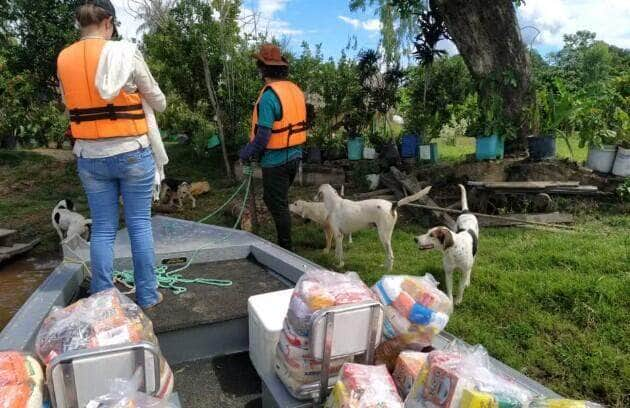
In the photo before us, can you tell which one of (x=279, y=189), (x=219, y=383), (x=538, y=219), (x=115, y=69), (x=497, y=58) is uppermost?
(x=497, y=58)

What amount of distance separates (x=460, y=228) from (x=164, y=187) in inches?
226

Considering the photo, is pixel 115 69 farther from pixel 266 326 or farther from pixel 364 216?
pixel 364 216

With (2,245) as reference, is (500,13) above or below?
above

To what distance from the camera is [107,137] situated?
264cm

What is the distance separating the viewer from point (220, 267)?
13.2 feet

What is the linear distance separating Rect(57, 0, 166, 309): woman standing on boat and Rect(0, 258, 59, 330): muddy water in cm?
243

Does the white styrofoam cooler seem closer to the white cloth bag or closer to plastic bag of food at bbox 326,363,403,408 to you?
plastic bag of food at bbox 326,363,403,408

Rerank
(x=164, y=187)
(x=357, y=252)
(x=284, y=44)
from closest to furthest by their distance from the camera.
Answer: (x=357, y=252) < (x=164, y=187) < (x=284, y=44)

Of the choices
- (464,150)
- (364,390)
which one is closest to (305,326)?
(364,390)

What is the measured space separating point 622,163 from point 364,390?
22.5 ft

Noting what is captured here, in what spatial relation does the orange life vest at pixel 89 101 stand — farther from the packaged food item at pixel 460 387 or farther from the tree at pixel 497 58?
Result: the tree at pixel 497 58

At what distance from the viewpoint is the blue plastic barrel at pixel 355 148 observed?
29.6 feet

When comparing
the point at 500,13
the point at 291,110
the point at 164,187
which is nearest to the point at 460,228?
the point at 291,110

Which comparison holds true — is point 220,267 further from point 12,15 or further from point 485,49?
point 12,15
